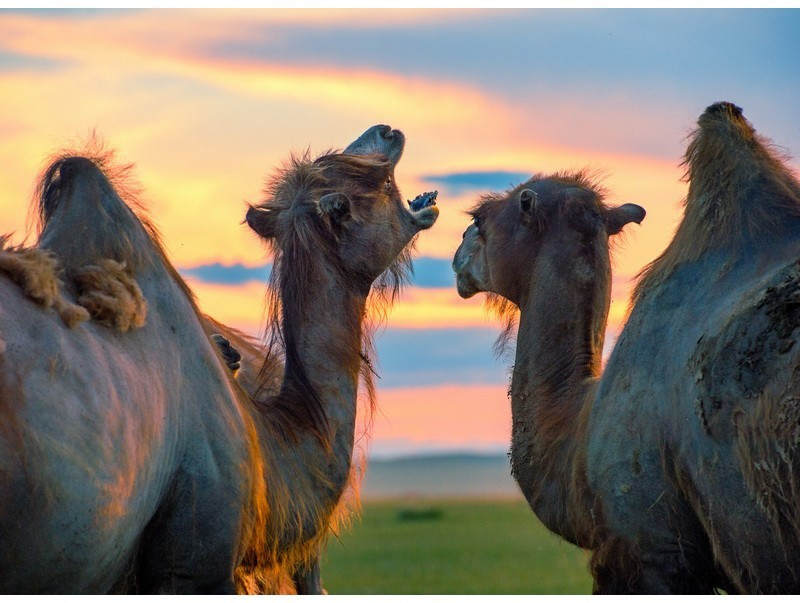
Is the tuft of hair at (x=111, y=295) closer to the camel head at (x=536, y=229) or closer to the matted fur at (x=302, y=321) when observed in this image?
the matted fur at (x=302, y=321)

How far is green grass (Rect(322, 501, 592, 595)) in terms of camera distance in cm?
2238

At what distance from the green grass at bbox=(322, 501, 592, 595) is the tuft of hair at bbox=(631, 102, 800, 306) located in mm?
1788

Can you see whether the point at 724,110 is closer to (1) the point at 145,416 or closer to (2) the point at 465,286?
(2) the point at 465,286

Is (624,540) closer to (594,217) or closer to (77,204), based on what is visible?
(594,217)

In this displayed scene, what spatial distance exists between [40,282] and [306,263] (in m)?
2.05

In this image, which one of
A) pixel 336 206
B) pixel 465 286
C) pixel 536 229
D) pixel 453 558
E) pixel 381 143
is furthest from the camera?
pixel 453 558

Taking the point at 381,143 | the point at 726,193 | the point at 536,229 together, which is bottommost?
the point at 536,229

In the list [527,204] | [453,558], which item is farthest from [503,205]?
[453,558]

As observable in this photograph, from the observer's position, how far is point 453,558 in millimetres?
43000

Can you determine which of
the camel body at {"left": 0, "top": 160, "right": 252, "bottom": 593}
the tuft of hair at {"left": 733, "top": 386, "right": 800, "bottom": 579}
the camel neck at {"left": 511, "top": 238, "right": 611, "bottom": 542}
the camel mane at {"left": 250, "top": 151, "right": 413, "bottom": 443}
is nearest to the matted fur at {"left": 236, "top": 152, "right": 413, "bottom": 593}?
the camel mane at {"left": 250, "top": 151, "right": 413, "bottom": 443}

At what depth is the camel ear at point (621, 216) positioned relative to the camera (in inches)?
306

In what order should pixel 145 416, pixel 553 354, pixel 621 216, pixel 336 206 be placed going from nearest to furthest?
pixel 145 416, pixel 336 206, pixel 553 354, pixel 621 216

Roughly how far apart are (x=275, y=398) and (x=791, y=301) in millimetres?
2906

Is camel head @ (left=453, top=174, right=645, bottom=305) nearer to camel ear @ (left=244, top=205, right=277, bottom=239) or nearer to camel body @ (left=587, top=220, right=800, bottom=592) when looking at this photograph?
camel body @ (left=587, top=220, right=800, bottom=592)
